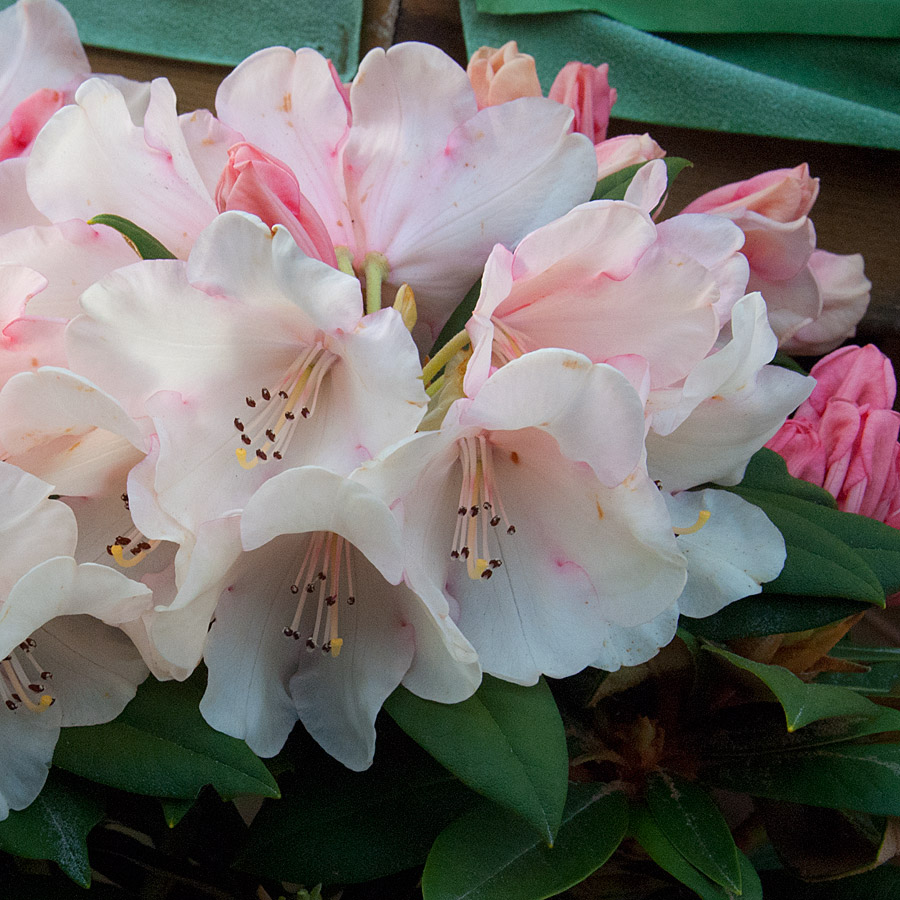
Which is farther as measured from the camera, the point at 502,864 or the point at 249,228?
the point at 502,864

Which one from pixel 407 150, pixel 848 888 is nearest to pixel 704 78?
pixel 407 150

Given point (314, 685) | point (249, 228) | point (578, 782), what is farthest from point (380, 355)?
point (578, 782)

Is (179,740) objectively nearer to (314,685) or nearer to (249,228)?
(314,685)

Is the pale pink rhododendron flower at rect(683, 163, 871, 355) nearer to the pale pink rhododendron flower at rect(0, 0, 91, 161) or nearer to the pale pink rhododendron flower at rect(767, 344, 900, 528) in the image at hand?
the pale pink rhododendron flower at rect(767, 344, 900, 528)

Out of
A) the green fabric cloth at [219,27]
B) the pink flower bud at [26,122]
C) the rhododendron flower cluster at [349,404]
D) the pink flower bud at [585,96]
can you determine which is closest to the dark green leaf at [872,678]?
the rhododendron flower cluster at [349,404]

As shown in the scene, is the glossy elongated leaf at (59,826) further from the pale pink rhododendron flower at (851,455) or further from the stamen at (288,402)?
the pale pink rhododendron flower at (851,455)

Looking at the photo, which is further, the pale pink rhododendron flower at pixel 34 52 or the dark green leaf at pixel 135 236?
the pale pink rhododendron flower at pixel 34 52
